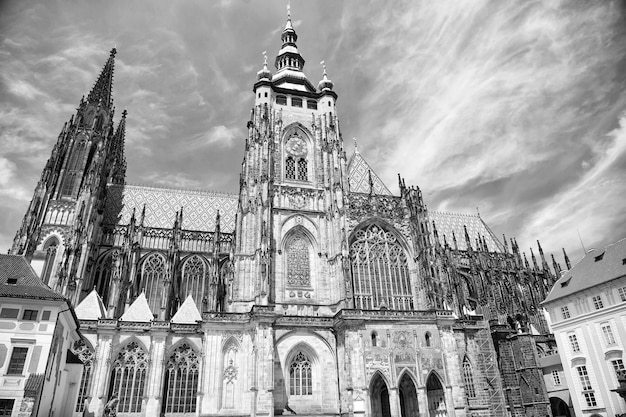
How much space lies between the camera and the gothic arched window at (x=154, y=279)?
127ft

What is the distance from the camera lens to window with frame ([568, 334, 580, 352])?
3115 centimetres

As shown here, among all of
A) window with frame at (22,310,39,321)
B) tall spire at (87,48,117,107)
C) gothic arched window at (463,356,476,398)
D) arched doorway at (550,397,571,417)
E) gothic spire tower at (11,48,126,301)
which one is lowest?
arched doorway at (550,397,571,417)

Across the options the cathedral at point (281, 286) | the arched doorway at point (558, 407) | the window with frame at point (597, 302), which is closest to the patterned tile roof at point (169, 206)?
the cathedral at point (281, 286)

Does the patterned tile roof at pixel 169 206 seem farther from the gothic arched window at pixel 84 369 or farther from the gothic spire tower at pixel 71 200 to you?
the gothic arched window at pixel 84 369

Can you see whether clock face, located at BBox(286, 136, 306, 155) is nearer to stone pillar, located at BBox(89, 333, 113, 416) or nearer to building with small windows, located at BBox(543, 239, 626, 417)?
stone pillar, located at BBox(89, 333, 113, 416)

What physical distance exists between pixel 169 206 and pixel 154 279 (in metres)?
10.0

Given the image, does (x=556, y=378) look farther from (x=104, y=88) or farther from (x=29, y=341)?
(x=104, y=88)

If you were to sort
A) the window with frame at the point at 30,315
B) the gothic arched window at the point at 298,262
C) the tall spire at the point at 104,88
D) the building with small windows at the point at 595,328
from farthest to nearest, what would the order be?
the tall spire at the point at 104,88, the gothic arched window at the point at 298,262, the building with small windows at the point at 595,328, the window with frame at the point at 30,315

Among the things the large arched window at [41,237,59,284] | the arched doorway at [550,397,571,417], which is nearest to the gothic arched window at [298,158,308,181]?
the large arched window at [41,237,59,284]

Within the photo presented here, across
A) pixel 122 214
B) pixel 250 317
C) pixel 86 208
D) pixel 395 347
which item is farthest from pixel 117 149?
pixel 395 347

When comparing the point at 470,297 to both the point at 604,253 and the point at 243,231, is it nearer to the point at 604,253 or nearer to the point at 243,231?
the point at 604,253

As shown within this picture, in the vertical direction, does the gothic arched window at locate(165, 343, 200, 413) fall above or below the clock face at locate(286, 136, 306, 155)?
below

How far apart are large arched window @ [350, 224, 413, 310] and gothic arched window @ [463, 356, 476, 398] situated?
575 centimetres

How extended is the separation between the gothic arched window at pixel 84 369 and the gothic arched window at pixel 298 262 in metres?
14.8
